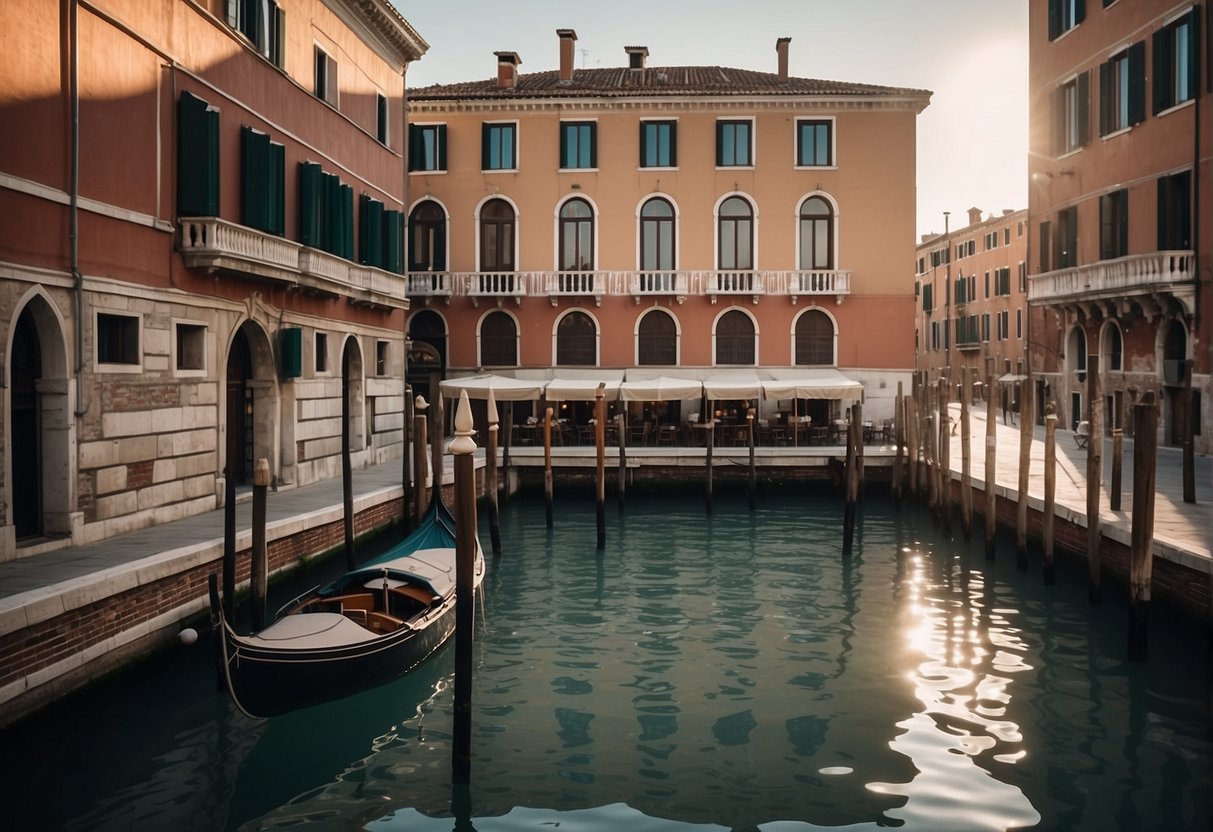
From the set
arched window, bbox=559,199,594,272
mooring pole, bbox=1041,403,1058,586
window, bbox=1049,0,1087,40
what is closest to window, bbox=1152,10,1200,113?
window, bbox=1049,0,1087,40

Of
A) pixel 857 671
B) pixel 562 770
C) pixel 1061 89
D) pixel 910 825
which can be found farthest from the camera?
pixel 1061 89

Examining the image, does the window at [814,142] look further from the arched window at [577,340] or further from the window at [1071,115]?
the arched window at [577,340]

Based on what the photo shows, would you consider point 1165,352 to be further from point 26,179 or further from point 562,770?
point 26,179

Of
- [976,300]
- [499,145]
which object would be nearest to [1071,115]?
[499,145]

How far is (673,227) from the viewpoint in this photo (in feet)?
87.9

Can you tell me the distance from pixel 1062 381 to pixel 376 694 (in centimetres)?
2092

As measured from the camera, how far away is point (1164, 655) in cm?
980

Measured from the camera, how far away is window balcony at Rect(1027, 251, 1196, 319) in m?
19.2

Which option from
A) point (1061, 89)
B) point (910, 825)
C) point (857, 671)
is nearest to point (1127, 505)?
point (857, 671)

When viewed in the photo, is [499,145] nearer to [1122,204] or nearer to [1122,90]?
[1122,90]

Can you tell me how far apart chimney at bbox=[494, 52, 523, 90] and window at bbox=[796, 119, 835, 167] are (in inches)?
307

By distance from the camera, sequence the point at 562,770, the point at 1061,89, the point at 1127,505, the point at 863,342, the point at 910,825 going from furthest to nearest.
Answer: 1. the point at 863,342
2. the point at 1061,89
3. the point at 1127,505
4. the point at 562,770
5. the point at 910,825

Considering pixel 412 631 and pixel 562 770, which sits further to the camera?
pixel 412 631

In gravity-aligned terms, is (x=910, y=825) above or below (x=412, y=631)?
below
